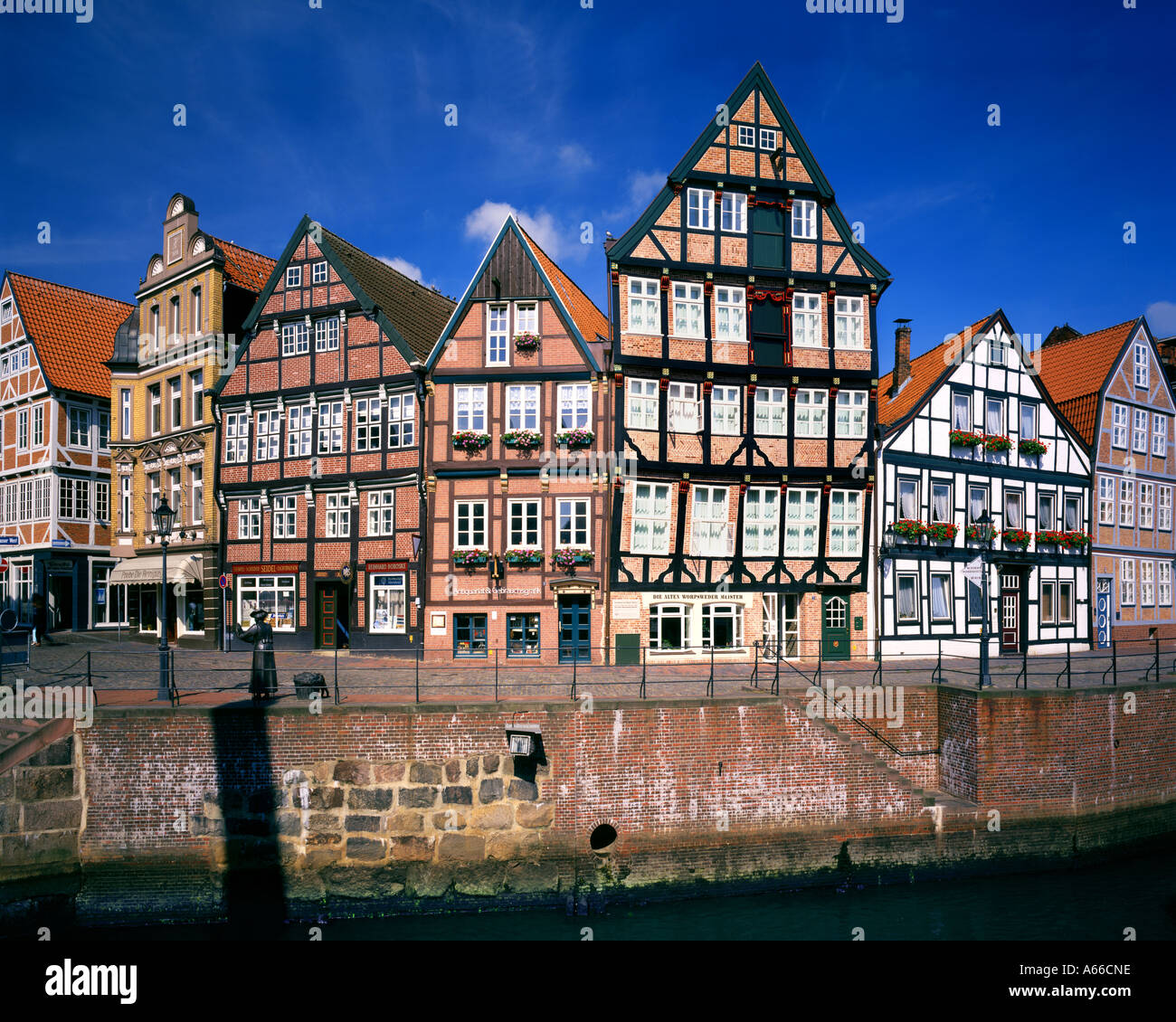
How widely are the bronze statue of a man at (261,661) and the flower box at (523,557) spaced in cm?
752

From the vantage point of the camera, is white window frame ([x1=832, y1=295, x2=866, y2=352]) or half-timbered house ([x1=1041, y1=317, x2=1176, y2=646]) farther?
half-timbered house ([x1=1041, y1=317, x2=1176, y2=646])

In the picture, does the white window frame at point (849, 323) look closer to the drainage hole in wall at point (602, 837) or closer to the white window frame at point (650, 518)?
the white window frame at point (650, 518)

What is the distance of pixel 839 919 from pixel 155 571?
24.1 metres

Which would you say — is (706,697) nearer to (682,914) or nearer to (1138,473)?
(682,914)

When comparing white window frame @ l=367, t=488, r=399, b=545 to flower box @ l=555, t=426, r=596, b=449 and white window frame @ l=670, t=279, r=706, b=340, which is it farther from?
white window frame @ l=670, t=279, r=706, b=340

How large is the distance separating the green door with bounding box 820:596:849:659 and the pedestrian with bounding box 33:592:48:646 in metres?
26.7

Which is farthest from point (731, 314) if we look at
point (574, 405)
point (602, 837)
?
point (602, 837)

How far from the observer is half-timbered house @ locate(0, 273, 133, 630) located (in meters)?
29.5

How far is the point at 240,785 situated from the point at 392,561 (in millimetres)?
10274

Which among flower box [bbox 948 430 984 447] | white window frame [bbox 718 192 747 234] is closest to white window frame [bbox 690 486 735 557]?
white window frame [bbox 718 192 747 234]

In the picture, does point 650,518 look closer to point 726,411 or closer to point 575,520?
point 575,520

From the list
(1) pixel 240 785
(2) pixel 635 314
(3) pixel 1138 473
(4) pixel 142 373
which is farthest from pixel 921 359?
(4) pixel 142 373

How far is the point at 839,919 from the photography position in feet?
41.7

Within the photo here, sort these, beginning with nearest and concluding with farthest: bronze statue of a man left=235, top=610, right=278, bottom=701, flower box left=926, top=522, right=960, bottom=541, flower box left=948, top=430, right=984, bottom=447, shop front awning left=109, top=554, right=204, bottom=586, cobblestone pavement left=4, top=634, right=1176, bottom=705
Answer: bronze statue of a man left=235, top=610, right=278, bottom=701
cobblestone pavement left=4, top=634, right=1176, bottom=705
flower box left=926, top=522, right=960, bottom=541
flower box left=948, top=430, right=984, bottom=447
shop front awning left=109, top=554, right=204, bottom=586
